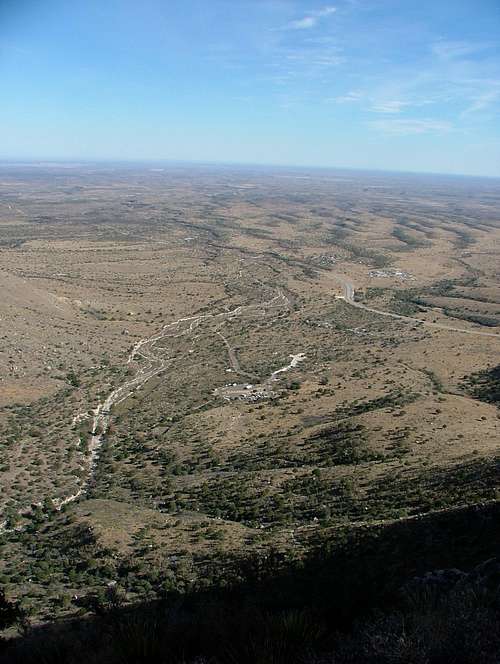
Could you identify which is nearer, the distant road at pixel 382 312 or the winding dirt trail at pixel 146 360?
the winding dirt trail at pixel 146 360

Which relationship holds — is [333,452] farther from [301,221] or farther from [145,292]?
[301,221]

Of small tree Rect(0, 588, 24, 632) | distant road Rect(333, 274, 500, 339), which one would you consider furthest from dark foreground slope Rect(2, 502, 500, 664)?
distant road Rect(333, 274, 500, 339)

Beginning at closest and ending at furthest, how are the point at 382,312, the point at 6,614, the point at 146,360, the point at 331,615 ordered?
1. the point at 331,615
2. the point at 6,614
3. the point at 146,360
4. the point at 382,312

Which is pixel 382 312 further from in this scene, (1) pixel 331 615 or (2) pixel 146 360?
(1) pixel 331 615

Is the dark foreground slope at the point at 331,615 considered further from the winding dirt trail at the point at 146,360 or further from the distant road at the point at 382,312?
the distant road at the point at 382,312

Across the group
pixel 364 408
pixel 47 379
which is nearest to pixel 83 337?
pixel 47 379

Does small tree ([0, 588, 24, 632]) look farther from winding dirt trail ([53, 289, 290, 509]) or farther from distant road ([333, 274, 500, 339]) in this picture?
distant road ([333, 274, 500, 339])

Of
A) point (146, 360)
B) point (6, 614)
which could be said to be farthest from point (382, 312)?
point (6, 614)

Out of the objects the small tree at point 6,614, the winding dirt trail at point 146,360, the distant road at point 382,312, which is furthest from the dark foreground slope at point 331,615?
the distant road at point 382,312
